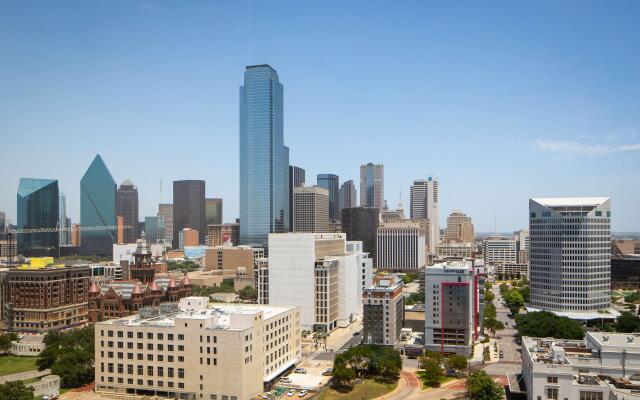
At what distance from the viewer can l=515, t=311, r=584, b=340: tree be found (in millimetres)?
118500

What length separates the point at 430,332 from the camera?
118m

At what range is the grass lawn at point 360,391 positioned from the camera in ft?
300

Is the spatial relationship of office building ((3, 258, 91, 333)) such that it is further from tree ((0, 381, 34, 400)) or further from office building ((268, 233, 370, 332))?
tree ((0, 381, 34, 400))

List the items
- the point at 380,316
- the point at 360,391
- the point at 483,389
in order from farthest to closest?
the point at 380,316 < the point at 360,391 < the point at 483,389

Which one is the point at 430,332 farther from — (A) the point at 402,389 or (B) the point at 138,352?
(B) the point at 138,352

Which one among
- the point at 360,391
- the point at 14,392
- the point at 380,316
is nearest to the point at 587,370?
the point at 360,391

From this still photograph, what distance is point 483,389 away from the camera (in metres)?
83.9

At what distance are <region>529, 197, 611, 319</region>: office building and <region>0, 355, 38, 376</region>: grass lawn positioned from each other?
130067mm

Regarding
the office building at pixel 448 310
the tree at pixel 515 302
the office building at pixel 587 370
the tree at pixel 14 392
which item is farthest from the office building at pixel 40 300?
the tree at pixel 515 302

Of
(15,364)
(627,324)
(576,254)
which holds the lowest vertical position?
(15,364)

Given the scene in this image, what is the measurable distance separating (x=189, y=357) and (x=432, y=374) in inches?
1650

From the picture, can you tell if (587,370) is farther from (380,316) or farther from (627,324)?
(627,324)

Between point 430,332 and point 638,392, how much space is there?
178 ft

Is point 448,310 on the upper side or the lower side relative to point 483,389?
upper
